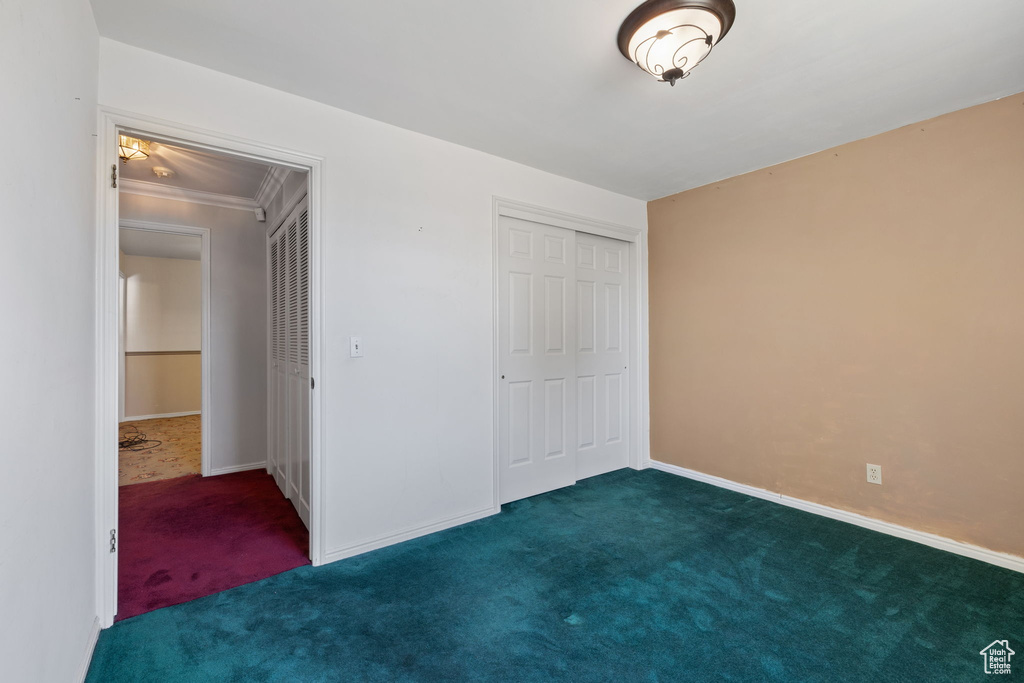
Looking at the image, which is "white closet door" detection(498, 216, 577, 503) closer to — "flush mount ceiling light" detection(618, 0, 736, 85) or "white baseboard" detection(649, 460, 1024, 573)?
"white baseboard" detection(649, 460, 1024, 573)

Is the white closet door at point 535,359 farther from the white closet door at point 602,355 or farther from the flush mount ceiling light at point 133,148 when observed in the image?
the flush mount ceiling light at point 133,148

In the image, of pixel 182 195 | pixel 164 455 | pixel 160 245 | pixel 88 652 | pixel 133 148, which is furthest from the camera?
pixel 160 245

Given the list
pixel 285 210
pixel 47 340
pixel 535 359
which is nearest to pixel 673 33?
pixel 535 359

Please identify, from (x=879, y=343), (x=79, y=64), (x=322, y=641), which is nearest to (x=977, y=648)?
(x=879, y=343)

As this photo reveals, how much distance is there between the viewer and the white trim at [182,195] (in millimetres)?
3617

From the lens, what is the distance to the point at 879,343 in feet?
8.95

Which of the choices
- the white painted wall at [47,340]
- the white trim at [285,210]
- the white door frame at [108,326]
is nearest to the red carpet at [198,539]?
the white door frame at [108,326]

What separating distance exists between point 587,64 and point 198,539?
3.38 metres

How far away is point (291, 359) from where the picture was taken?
3.08m

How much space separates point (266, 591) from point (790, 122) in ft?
12.3

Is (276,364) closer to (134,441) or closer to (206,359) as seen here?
(206,359)

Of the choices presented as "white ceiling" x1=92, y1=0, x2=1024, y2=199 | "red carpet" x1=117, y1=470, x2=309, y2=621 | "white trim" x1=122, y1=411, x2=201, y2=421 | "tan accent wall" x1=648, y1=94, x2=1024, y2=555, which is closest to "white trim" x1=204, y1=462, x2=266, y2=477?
"red carpet" x1=117, y1=470, x2=309, y2=621

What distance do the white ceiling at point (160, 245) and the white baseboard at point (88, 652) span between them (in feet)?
13.3

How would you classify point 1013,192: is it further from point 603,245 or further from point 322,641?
point 322,641
